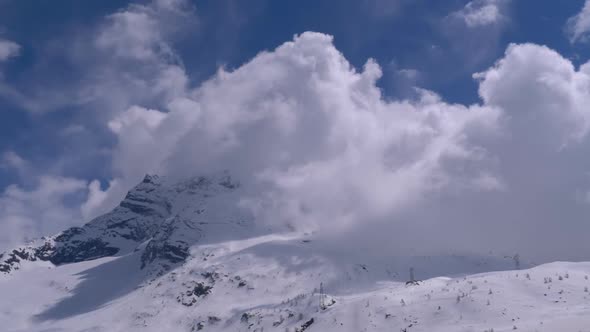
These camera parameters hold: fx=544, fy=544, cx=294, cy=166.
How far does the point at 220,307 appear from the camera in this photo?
136875mm

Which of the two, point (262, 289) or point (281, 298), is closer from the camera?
point (281, 298)

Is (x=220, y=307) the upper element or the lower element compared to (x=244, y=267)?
lower

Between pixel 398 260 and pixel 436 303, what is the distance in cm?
12576

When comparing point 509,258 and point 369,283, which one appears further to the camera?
point 509,258

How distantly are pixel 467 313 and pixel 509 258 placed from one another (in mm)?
150648

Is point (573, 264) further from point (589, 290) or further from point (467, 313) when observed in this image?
point (467, 313)

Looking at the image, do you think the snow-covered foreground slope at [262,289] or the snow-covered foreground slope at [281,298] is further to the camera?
the snow-covered foreground slope at [262,289]

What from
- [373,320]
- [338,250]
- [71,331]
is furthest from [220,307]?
[373,320]

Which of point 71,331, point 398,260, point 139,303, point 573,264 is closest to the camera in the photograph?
point 573,264

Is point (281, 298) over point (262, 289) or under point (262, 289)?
under

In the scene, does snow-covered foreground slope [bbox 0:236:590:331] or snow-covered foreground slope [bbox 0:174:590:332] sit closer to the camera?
snow-covered foreground slope [bbox 0:236:590:331]

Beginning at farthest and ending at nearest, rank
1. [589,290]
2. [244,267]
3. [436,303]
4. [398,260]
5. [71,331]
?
[398,260] < [244,267] < [71,331] < [436,303] < [589,290]

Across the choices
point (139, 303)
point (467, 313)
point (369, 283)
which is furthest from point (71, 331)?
point (467, 313)

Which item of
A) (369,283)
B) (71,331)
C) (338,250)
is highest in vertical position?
(338,250)
